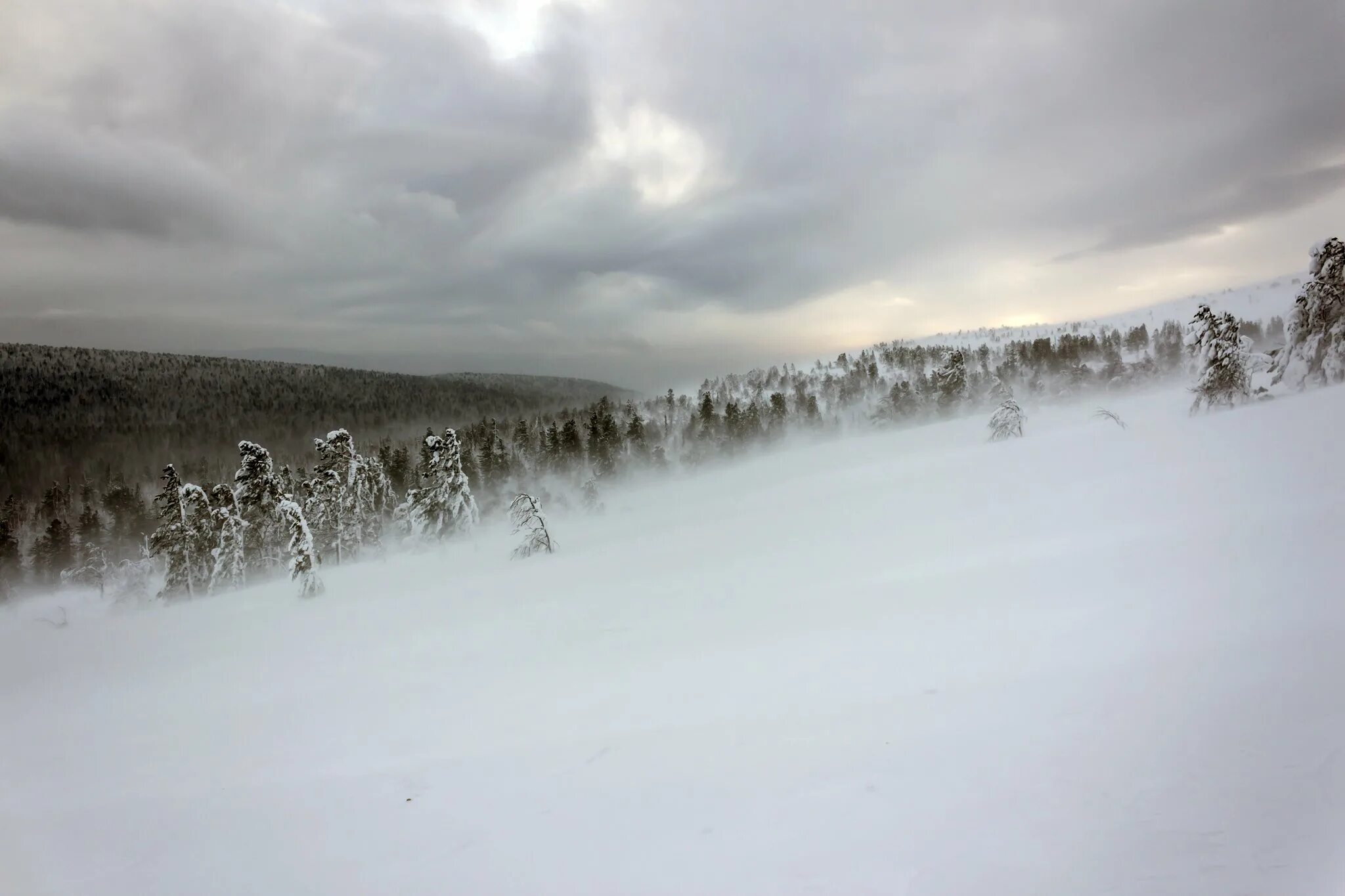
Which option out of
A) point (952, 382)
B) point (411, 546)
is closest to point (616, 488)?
point (411, 546)

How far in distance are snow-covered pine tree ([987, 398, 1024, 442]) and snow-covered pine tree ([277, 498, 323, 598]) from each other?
2829 cm

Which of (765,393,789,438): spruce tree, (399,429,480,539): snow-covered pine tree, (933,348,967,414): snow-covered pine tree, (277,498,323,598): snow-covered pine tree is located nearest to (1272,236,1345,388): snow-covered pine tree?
(277,498,323,598): snow-covered pine tree

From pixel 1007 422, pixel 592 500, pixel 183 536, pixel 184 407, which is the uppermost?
pixel 184 407

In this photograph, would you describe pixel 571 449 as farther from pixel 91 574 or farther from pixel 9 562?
pixel 9 562

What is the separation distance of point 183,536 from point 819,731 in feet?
123

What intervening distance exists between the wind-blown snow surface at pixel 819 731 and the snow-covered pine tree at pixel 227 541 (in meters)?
21.8

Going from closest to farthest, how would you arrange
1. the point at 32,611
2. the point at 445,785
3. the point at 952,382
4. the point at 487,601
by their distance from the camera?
the point at 445,785 → the point at 487,601 → the point at 32,611 → the point at 952,382

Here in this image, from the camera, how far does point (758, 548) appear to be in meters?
11.5

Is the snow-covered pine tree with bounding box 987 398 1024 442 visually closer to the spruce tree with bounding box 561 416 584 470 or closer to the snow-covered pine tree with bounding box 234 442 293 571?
the snow-covered pine tree with bounding box 234 442 293 571

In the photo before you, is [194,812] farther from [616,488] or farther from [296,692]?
[616,488]

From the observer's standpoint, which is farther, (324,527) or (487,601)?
(324,527)

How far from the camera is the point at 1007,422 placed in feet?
74.3

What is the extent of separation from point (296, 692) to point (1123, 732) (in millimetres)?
9413

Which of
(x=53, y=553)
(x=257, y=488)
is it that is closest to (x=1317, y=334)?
(x=257, y=488)
